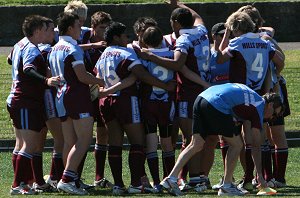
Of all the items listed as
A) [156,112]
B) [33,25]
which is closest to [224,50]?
[156,112]

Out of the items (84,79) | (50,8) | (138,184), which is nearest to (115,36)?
(84,79)

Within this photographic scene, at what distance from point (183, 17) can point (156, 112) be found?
1.11 m

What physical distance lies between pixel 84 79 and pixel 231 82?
5.63ft

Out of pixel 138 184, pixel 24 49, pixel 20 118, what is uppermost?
pixel 24 49

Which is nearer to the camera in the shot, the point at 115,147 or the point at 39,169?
the point at 115,147

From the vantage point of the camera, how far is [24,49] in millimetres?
12125

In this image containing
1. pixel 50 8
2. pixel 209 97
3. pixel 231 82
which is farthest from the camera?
pixel 50 8

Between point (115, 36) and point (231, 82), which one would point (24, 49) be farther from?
point (231, 82)

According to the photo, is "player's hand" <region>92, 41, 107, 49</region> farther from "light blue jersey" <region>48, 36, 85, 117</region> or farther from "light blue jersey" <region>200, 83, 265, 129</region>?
"light blue jersey" <region>200, 83, 265, 129</region>

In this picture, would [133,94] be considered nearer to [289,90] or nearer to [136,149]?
[136,149]

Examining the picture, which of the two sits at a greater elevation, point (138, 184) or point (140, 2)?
point (140, 2)

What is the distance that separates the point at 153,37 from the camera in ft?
40.2

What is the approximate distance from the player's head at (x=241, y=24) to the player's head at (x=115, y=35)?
3.93ft

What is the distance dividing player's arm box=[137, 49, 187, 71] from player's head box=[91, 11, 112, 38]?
0.67 metres
